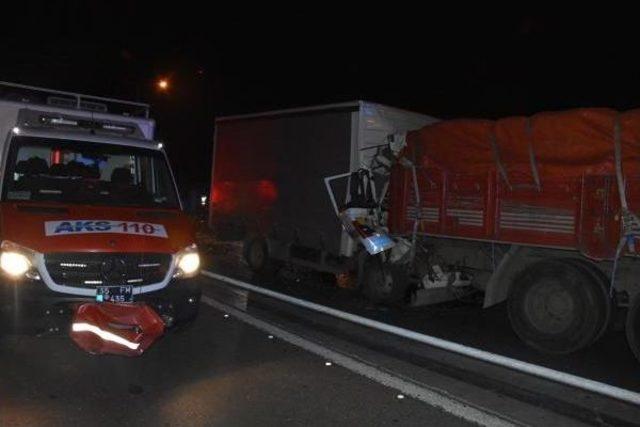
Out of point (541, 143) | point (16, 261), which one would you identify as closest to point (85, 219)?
point (16, 261)

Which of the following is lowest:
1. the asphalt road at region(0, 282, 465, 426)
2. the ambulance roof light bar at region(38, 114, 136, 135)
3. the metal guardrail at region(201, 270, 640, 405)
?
the asphalt road at region(0, 282, 465, 426)

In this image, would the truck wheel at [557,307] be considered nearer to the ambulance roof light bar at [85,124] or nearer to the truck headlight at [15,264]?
the ambulance roof light bar at [85,124]

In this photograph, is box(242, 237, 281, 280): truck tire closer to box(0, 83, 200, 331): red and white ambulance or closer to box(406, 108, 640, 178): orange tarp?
box(406, 108, 640, 178): orange tarp

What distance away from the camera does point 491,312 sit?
9414 millimetres

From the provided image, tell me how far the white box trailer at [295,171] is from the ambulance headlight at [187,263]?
4432 mm

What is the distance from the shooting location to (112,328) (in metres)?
5.60

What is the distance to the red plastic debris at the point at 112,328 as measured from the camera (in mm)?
5566

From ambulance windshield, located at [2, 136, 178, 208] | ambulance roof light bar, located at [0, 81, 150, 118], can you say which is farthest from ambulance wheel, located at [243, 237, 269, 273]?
ambulance windshield, located at [2, 136, 178, 208]

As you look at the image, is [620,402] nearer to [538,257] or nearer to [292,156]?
[538,257]

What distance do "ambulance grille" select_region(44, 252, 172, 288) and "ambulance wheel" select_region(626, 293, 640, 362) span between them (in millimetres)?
4430

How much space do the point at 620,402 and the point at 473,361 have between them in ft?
4.93

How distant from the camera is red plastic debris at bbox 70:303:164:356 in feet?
18.3

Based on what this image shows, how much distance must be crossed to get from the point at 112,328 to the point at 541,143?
486 centimetres

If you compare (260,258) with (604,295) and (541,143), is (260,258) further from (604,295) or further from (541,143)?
(604,295)
